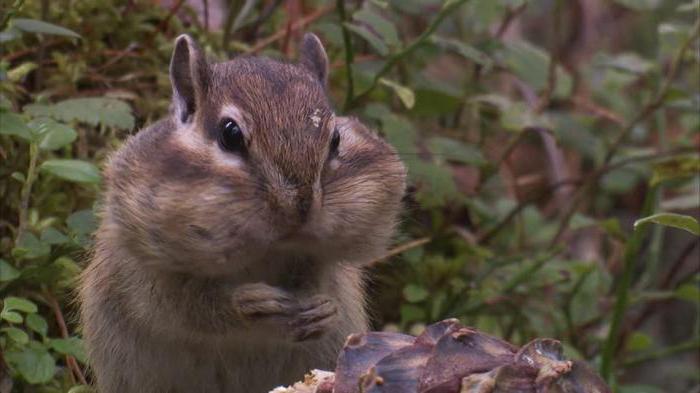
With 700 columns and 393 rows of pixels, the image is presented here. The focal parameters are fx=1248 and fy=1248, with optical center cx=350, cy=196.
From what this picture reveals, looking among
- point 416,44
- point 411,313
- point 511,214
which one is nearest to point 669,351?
point 511,214

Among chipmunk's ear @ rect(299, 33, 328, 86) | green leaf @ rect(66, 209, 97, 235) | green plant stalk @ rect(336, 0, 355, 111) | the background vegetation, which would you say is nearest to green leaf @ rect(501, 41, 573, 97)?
the background vegetation

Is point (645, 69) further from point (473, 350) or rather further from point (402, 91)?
point (473, 350)

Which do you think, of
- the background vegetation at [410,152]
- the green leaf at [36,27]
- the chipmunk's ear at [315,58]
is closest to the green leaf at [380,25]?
the background vegetation at [410,152]

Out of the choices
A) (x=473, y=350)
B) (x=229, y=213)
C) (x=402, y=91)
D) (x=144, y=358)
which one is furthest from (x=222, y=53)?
(x=473, y=350)

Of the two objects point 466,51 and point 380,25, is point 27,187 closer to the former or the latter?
point 380,25

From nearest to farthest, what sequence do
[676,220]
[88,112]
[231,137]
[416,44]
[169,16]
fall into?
1. [231,137]
2. [676,220]
3. [88,112]
4. [416,44]
5. [169,16]

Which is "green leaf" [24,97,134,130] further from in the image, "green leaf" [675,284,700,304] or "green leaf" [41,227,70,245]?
"green leaf" [675,284,700,304]
